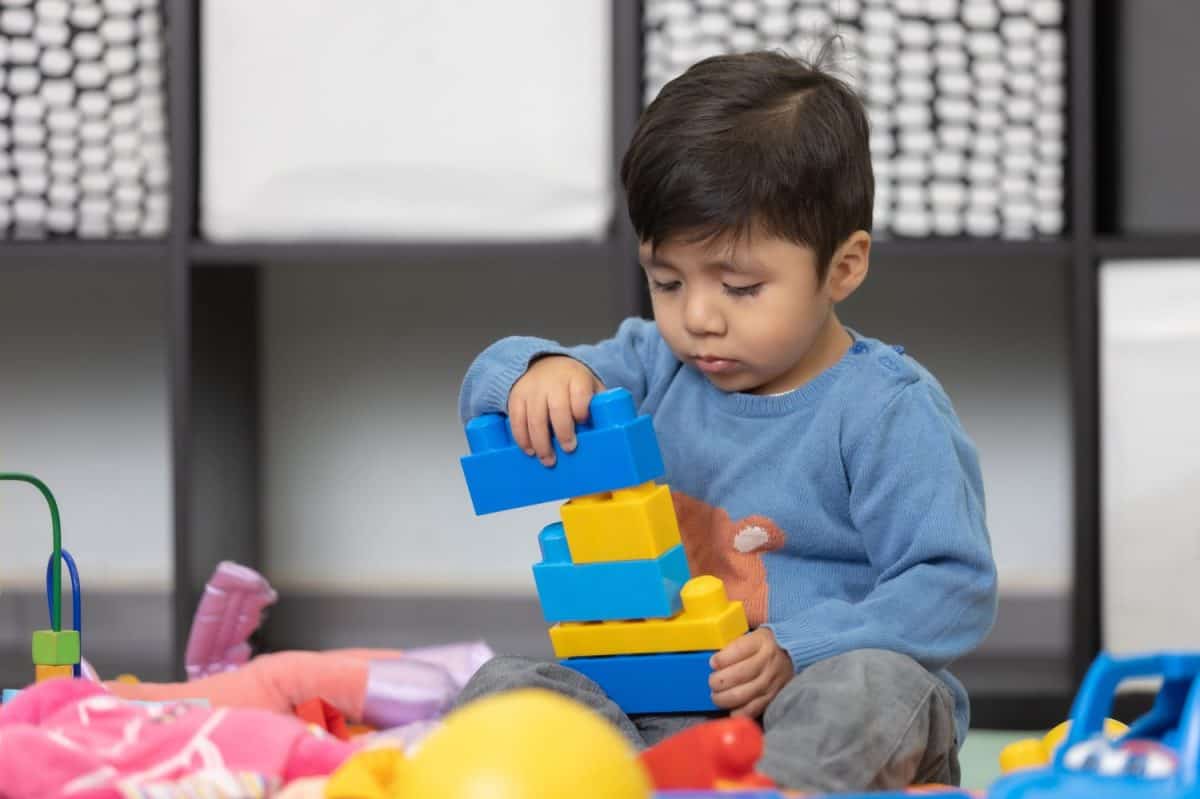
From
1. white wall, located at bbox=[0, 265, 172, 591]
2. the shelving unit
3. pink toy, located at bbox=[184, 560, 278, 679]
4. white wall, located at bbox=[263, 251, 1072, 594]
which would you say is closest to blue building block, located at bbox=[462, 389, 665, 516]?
pink toy, located at bbox=[184, 560, 278, 679]

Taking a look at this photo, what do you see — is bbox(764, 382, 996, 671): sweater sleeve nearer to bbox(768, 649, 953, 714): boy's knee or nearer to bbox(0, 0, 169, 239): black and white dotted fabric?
bbox(768, 649, 953, 714): boy's knee

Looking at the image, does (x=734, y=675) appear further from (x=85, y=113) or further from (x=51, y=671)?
(x=85, y=113)

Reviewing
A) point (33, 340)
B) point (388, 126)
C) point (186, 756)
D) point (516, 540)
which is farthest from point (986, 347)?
point (186, 756)

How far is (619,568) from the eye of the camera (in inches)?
39.8

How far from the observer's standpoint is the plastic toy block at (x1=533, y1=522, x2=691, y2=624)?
1005 millimetres

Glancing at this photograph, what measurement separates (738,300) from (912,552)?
20 cm

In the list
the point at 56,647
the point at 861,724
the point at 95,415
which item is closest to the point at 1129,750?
the point at 861,724

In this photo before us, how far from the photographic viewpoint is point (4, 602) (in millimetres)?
2141

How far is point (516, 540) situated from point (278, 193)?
0.62m

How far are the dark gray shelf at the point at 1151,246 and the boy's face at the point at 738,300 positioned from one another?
0.67 meters

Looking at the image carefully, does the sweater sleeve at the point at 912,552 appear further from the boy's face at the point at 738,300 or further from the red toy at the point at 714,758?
the red toy at the point at 714,758

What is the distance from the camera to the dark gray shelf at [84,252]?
177 centimetres

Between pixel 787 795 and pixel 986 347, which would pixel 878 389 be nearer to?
pixel 787 795

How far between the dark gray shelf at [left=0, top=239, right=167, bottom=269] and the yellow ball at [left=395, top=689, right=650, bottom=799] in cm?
121
